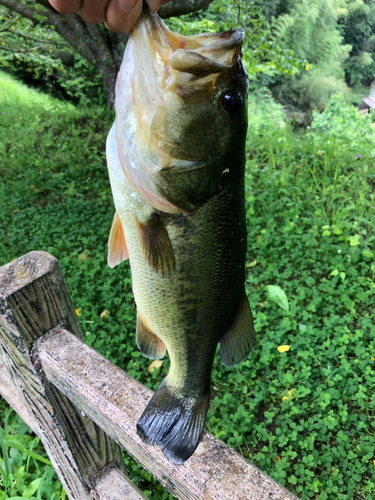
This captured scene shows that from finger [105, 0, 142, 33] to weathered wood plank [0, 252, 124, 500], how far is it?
2.77 feet

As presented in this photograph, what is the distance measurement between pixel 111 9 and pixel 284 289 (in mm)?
2911

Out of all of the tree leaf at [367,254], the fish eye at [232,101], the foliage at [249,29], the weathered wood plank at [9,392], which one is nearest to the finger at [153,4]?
the fish eye at [232,101]

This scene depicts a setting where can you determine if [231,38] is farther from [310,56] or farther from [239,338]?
[310,56]

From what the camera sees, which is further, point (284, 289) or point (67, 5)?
point (284, 289)

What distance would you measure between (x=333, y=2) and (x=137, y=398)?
27545 mm

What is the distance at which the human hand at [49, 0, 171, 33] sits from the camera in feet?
2.58

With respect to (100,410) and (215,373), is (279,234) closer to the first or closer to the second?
(215,373)

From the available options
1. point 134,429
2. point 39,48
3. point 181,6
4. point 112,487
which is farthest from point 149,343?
point 39,48

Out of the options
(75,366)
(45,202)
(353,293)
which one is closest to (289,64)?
(353,293)

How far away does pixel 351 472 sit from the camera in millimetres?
2230

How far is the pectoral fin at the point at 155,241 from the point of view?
1.02 metres

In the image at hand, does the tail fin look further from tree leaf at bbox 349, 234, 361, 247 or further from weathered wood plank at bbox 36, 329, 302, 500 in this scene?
tree leaf at bbox 349, 234, 361, 247

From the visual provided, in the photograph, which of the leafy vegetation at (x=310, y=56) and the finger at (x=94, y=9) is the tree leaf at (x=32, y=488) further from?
the leafy vegetation at (x=310, y=56)

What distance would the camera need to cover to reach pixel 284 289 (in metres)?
3.33
